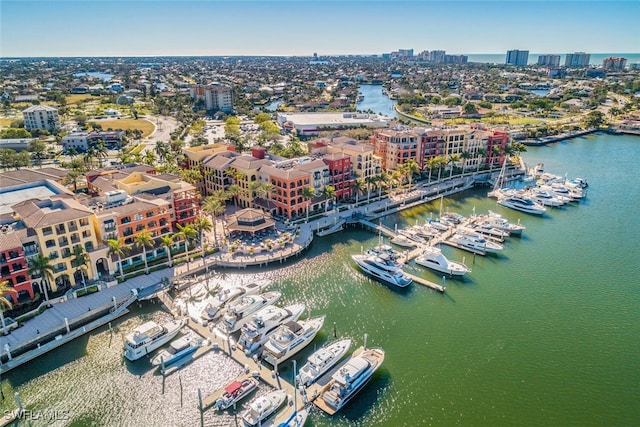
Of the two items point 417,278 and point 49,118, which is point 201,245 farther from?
point 49,118

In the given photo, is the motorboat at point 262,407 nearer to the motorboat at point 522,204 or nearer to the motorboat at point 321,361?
the motorboat at point 321,361

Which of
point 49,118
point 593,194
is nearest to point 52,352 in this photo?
point 593,194

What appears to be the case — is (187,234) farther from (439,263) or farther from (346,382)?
(439,263)

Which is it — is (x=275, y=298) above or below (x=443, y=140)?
below

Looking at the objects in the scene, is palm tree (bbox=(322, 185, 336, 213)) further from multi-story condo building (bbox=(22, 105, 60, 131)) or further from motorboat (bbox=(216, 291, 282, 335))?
multi-story condo building (bbox=(22, 105, 60, 131))

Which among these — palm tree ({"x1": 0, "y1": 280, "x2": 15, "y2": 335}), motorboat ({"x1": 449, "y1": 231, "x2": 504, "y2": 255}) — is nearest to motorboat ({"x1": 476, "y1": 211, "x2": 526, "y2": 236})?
motorboat ({"x1": 449, "y1": 231, "x2": 504, "y2": 255})

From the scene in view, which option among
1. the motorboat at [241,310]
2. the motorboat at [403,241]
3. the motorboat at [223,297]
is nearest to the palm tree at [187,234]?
the motorboat at [223,297]
